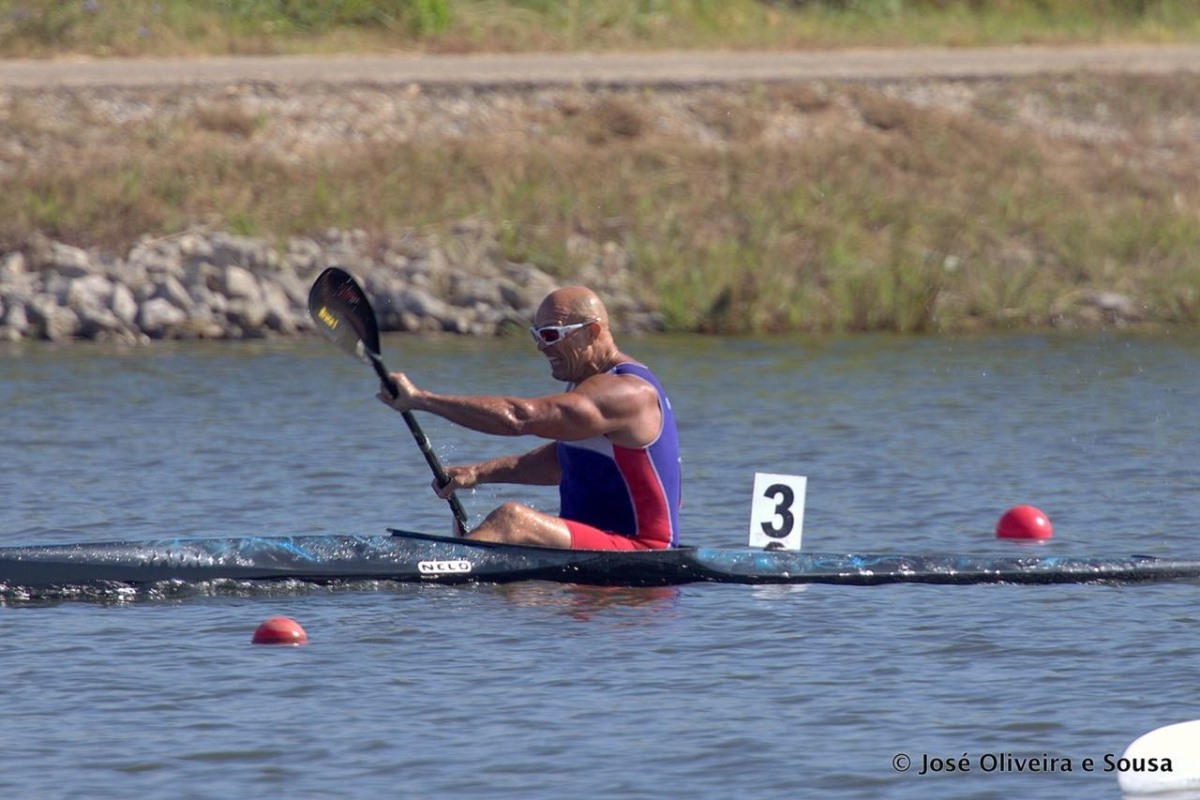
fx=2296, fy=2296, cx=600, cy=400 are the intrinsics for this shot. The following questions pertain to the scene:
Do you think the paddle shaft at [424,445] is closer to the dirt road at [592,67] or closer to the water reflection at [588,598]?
the water reflection at [588,598]

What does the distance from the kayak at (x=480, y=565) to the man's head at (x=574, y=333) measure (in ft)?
2.40

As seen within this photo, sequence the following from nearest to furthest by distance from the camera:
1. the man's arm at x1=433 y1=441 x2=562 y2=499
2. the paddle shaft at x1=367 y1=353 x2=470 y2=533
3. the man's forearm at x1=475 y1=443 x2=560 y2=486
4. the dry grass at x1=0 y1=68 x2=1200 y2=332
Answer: the paddle shaft at x1=367 y1=353 x2=470 y2=533, the man's arm at x1=433 y1=441 x2=562 y2=499, the man's forearm at x1=475 y1=443 x2=560 y2=486, the dry grass at x1=0 y1=68 x2=1200 y2=332

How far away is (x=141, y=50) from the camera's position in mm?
23672

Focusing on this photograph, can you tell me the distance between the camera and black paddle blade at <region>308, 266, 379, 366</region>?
968 cm

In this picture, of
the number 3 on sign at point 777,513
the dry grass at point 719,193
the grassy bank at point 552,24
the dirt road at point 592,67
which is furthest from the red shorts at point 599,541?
the grassy bank at point 552,24

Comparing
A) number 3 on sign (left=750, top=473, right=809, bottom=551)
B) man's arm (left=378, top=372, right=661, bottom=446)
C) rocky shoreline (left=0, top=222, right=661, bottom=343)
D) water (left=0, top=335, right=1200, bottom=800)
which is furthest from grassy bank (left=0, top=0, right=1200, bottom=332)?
man's arm (left=378, top=372, right=661, bottom=446)

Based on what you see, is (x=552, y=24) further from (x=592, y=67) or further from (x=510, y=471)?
(x=510, y=471)

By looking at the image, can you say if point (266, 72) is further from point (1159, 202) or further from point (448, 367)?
point (1159, 202)

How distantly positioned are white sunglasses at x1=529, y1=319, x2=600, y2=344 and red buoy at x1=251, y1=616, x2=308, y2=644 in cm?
146

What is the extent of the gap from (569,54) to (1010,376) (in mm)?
9603

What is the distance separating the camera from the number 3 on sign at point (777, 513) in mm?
9414

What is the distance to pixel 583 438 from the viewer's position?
28.8 feet

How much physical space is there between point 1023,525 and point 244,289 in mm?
9497

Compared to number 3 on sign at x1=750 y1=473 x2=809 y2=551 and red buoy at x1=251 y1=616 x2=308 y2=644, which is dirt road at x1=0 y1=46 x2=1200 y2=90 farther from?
red buoy at x1=251 y1=616 x2=308 y2=644
